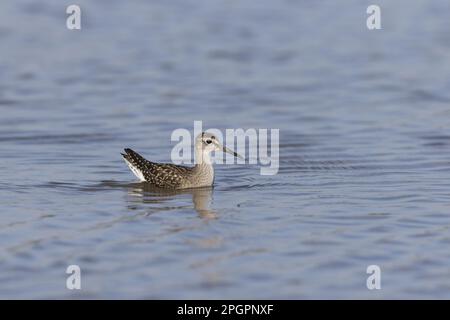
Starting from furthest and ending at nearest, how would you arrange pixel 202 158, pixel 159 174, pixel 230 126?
1. pixel 230 126
2. pixel 202 158
3. pixel 159 174

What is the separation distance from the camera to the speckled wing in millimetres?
16500

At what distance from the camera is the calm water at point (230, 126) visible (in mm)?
12242

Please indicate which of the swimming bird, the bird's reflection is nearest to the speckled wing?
the swimming bird

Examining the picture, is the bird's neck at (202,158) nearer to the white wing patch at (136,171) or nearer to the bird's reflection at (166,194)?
the bird's reflection at (166,194)

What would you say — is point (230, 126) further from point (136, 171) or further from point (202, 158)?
point (136, 171)

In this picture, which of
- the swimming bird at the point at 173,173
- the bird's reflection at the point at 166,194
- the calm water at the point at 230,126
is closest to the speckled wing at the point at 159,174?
the swimming bird at the point at 173,173

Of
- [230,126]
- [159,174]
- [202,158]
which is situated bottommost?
[159,174]

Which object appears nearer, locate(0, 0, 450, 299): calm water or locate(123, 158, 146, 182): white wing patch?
locate(0, 0, 450, 299): calm water

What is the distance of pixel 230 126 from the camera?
2100 cm

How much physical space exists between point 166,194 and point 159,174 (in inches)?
14.6

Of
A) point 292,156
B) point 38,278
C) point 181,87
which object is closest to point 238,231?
point 38,278

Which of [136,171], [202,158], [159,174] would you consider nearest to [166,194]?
[159,174]

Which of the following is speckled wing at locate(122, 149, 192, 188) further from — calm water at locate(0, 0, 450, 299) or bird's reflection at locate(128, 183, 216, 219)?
calm water at locate(0, 0, 450, 299)

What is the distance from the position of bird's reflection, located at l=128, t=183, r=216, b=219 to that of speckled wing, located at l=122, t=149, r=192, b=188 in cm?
10
